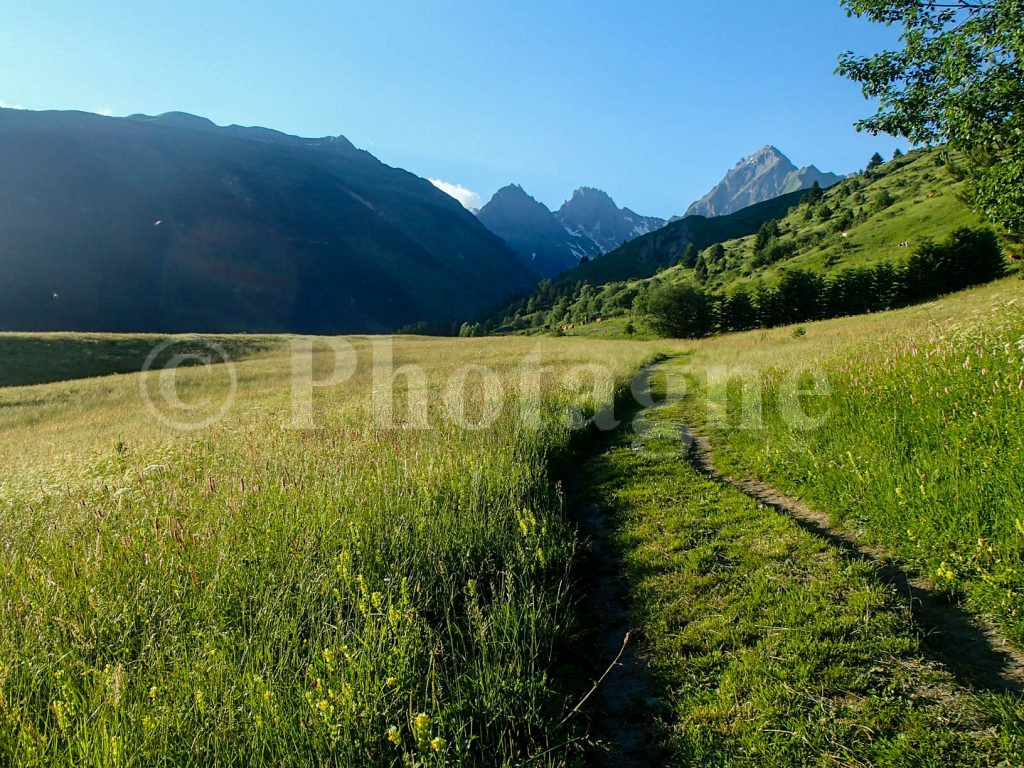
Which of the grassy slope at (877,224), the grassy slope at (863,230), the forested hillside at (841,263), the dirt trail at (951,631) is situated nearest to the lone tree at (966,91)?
the dirt trail at (951,631)

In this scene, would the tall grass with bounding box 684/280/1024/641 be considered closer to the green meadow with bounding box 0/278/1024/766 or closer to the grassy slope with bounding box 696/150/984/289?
the green meadow with bounding box 0/278/1024/766

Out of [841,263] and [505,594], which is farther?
[841,263]

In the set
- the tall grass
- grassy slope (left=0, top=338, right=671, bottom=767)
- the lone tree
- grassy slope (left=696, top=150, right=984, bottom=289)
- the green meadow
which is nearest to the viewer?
grassy slope (left=0, top=338, right=671, bottom=767)

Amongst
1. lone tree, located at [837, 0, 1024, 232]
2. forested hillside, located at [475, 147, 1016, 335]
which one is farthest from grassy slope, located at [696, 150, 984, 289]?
lone tree, located at [837, 0, 1024, 232]

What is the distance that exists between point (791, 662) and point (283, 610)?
4297mm

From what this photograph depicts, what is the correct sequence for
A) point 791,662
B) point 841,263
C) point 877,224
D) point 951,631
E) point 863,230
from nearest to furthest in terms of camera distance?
point 791,662 → point 951,631 → point 841,263 → point 877,224 → point 863,230

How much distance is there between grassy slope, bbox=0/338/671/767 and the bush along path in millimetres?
1032

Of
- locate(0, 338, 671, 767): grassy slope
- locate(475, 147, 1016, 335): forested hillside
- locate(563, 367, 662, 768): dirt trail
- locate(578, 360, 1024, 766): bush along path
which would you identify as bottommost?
locate(563, 367, 662, 768): dirt trail

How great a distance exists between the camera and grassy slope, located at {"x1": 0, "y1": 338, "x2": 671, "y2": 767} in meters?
3.06

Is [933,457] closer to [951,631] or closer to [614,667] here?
[951,631]

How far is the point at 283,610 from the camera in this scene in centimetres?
414

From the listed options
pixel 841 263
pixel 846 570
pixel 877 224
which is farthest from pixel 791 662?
pixel 877 224

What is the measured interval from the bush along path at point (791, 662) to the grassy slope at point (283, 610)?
103 cm

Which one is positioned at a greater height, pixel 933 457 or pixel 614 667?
pixel 933 457
